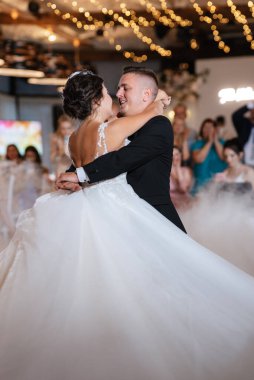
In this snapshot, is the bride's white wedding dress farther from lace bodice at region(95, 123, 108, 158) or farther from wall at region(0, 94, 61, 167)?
wall at region(0, 94, 61, 167)

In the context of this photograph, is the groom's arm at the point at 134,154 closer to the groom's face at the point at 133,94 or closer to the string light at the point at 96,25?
the groom's face at the point at 133,94

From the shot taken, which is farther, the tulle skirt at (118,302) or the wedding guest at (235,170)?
the wedding guest at (235,170)

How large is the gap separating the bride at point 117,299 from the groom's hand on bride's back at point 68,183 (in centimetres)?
7

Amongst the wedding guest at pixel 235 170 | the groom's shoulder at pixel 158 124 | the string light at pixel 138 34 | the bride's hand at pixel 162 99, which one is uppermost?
the string light at pixel 138 34

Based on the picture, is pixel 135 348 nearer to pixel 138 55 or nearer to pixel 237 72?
pixel 237 72

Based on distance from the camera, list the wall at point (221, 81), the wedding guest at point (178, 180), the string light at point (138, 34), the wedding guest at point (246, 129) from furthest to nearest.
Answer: the wall at point (221, 81), the string light at point (138, 34), the wedding guest at point (246, 129), the wedding guest at point (178, 180)

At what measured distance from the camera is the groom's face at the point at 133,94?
8.50 ft

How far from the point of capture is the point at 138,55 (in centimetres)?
1288

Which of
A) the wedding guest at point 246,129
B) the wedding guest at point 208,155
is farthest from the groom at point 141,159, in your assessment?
the wedding guest at point 208,155

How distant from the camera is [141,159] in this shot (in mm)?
2369

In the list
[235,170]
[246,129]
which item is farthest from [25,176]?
[235,170]

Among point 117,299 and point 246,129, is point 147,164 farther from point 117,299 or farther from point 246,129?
point 246,129

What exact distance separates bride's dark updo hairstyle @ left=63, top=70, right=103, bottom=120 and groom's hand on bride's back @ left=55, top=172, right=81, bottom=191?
0.24 meters

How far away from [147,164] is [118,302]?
0.52 meters
